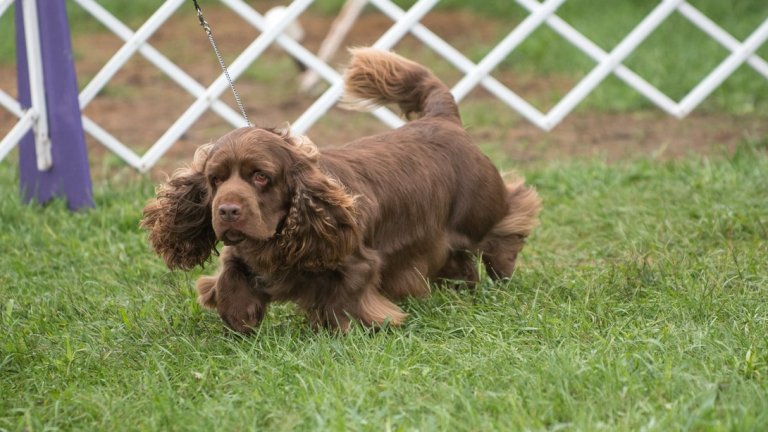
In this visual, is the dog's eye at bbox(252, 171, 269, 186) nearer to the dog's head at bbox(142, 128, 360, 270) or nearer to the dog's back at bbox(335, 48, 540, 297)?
the dog's head at bbox(142, 128, 360, 270)

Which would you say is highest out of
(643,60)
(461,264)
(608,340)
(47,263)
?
(643,60)

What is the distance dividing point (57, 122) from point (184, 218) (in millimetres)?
2194

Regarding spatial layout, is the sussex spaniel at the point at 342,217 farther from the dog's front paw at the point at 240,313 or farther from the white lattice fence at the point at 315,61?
the white lattice fence at the point at 315,61

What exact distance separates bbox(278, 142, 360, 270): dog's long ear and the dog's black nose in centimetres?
24

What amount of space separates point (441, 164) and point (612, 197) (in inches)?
71.1

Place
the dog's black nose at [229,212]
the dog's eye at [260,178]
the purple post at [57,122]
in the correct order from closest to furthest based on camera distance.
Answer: the dog's black nose at [229,212] < the dog's eye at [260,178] < the purple post at [57,122]

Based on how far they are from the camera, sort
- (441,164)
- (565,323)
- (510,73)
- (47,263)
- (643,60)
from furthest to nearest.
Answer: (510,73) < (643,60) < (47,263) < (441,164) < (565,323)

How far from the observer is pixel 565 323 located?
363 centimetres

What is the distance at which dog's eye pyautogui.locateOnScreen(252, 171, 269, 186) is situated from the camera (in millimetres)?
3422

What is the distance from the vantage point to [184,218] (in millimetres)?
3725

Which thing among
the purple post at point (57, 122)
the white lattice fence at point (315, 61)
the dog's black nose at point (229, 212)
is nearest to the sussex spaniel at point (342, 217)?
the dog's black nose at point (229, 212)

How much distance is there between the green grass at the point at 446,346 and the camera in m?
2.95

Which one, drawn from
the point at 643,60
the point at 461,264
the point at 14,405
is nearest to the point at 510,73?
the point at 643,60

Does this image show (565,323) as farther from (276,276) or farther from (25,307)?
(25,307)
